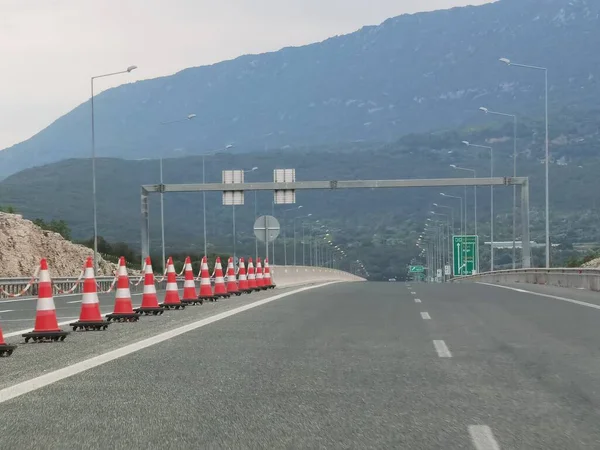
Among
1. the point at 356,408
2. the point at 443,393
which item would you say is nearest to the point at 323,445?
the point at 356,408

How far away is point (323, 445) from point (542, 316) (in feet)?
43.6

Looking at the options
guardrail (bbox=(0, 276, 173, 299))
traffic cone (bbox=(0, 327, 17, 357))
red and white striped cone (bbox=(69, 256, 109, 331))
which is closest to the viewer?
traffic cone (bbox=(0, 327, 17, 357))

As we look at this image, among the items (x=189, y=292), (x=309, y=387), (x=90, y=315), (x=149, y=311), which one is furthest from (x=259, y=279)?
(x=309, y=387)

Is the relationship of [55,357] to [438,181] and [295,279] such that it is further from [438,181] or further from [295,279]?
[438,181]

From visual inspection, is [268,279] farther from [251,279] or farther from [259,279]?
[251,279]

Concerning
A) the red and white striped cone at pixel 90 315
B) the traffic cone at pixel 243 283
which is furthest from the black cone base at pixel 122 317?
the traffic cone at pixel 243 283

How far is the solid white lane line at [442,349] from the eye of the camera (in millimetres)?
13180

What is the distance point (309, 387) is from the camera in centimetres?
1041

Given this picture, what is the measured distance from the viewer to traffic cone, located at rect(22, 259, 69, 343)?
14.9 meters

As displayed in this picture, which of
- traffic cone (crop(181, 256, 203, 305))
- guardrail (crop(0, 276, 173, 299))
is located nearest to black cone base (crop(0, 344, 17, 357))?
traffic cone (crop(181, 256, 203, 305))

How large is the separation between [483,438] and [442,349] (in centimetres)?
601

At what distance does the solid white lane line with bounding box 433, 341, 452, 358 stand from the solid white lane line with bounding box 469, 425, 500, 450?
4.81m

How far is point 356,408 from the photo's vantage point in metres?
9.20

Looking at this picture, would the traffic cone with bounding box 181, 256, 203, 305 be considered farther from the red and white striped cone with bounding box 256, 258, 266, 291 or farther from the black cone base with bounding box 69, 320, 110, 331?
the red and white striped cone with bounding box 256, 258, 266, 291
